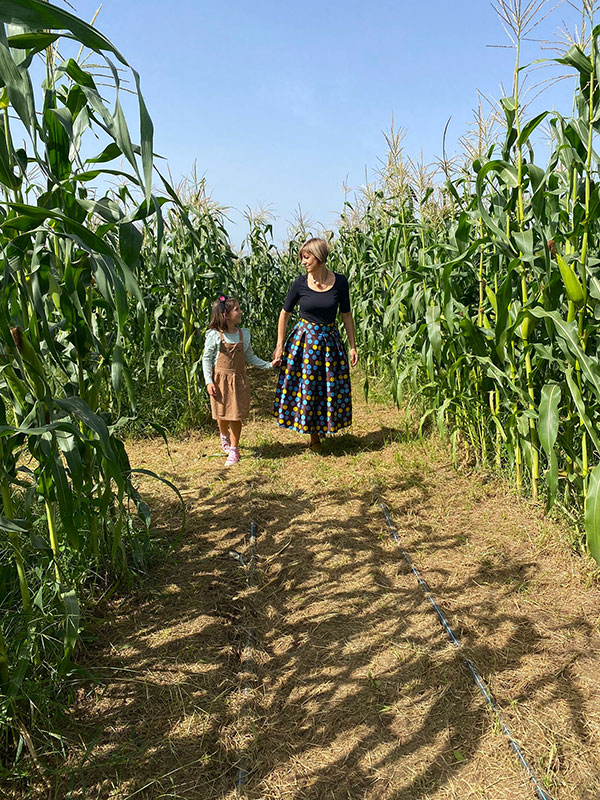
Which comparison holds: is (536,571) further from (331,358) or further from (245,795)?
(331,358)

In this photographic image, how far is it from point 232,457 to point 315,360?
102cm

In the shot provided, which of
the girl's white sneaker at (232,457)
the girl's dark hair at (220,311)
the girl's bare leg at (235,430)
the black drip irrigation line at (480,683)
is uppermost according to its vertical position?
the girl's dark hair at (220,311)

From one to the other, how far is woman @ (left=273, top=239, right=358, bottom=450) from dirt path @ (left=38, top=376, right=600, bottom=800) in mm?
1075

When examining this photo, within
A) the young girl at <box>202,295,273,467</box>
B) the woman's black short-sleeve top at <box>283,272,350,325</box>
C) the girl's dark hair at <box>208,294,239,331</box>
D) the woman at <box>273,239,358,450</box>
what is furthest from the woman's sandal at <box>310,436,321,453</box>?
the girl's dark hair at <box>208,294,239,331</box>

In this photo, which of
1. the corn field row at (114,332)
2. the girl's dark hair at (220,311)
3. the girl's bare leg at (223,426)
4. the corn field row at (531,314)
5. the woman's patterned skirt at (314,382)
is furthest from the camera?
the girl's bare leg at (223,426)

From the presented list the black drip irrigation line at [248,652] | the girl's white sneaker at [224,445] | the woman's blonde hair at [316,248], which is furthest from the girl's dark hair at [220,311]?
the black drip irrigation line at [248,652]

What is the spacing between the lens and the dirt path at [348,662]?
5.92ft

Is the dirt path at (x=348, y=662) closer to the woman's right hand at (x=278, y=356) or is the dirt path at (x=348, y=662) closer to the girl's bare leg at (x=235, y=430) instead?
the girl's bare leg at (x=235, y=430)

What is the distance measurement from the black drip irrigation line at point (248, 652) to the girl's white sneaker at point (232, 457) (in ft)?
3.83

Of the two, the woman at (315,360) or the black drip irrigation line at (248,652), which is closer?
the black drip irrigation line at (248,652)

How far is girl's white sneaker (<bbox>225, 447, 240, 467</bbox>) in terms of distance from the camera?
15.0 feet

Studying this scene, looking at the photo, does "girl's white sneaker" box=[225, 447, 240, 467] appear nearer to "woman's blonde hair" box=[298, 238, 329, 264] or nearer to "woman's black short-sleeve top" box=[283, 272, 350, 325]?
"woman's black short-sleeve top" box=[283, 272, 350, 325]

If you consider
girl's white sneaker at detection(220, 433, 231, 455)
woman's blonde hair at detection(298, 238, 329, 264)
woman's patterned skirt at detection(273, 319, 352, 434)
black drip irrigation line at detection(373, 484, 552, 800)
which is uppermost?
woman's blonde hair at detection(298, 238, 329, 264)

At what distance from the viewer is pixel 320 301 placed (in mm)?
4516
